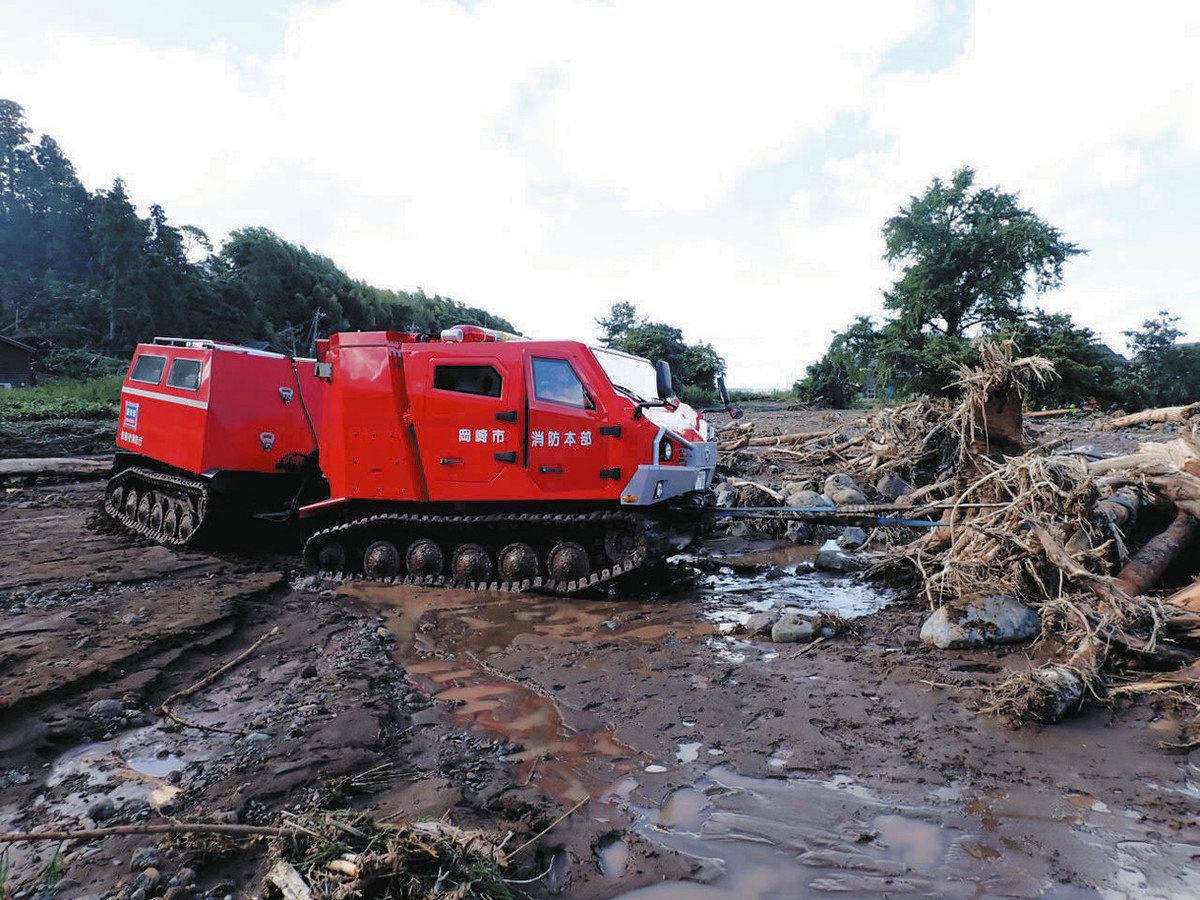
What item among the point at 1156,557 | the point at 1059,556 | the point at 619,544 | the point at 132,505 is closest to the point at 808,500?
the point at 619,544

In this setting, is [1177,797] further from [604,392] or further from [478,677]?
[604,392]

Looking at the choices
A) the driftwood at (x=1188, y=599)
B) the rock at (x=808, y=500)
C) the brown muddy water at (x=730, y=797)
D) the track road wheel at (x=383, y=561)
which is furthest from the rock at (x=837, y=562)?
the track road wheel at (x=383, y=561)

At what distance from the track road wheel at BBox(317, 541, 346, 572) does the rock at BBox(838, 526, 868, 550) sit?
21.6ft

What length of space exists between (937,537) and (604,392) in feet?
11.7

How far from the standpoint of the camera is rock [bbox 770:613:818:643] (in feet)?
18.7

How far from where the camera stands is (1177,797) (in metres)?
3.26

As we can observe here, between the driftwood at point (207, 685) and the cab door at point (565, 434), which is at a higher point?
the cab door at point (565, 434)

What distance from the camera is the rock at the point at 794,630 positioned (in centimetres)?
570

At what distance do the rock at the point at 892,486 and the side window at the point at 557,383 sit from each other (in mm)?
6511

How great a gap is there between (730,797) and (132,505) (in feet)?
34.1

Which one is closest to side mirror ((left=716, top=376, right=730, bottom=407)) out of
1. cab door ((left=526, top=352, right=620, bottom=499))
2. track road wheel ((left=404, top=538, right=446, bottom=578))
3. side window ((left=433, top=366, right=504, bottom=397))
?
cab door ((left=526, top=352, right=620, bottom=499))

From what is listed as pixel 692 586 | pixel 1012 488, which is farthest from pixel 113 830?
pixel 1012 488

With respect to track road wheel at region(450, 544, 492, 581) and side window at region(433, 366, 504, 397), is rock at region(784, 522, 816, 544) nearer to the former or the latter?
track road wheel at region(450, 544, 492, 581)

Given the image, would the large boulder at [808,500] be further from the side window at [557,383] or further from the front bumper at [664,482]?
the side window at [557,383]
